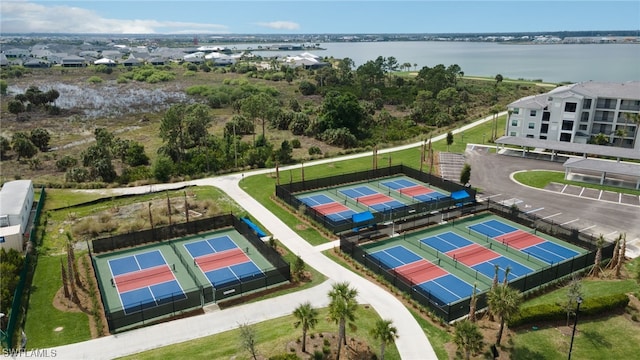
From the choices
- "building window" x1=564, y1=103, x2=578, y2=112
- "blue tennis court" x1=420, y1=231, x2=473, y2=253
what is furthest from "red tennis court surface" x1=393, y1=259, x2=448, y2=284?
"building window" x1=564, y1=103, x2=578, y2=112

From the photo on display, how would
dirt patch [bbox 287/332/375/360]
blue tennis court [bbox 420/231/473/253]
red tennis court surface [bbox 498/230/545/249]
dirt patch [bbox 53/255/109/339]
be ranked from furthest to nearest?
red tennis court surface [bbox 498/230/545/249] < blue tennis court [bbox 420/231/473/253] < dirt patch [bbox 53/255/109/339] < dirt patch [bbox 287/332/375/360]

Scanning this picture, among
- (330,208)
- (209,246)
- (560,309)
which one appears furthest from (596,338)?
(209,246)

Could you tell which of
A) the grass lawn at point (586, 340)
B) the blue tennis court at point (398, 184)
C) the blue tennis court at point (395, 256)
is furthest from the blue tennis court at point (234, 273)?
the blue tennis court at point (398, 184)

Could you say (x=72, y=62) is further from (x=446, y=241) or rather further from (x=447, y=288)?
(x=447, y=288)

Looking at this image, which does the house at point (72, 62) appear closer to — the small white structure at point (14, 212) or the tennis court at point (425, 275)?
the small white structure at point (14, 212)

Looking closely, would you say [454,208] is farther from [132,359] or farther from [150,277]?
[132,359]

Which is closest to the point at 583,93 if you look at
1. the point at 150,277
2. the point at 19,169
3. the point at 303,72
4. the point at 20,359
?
the point at 150,277

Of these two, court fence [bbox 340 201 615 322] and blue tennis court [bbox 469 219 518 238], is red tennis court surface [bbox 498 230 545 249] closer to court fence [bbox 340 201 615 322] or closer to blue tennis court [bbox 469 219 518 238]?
blue tennis court [bbox 469 219 518 238]
